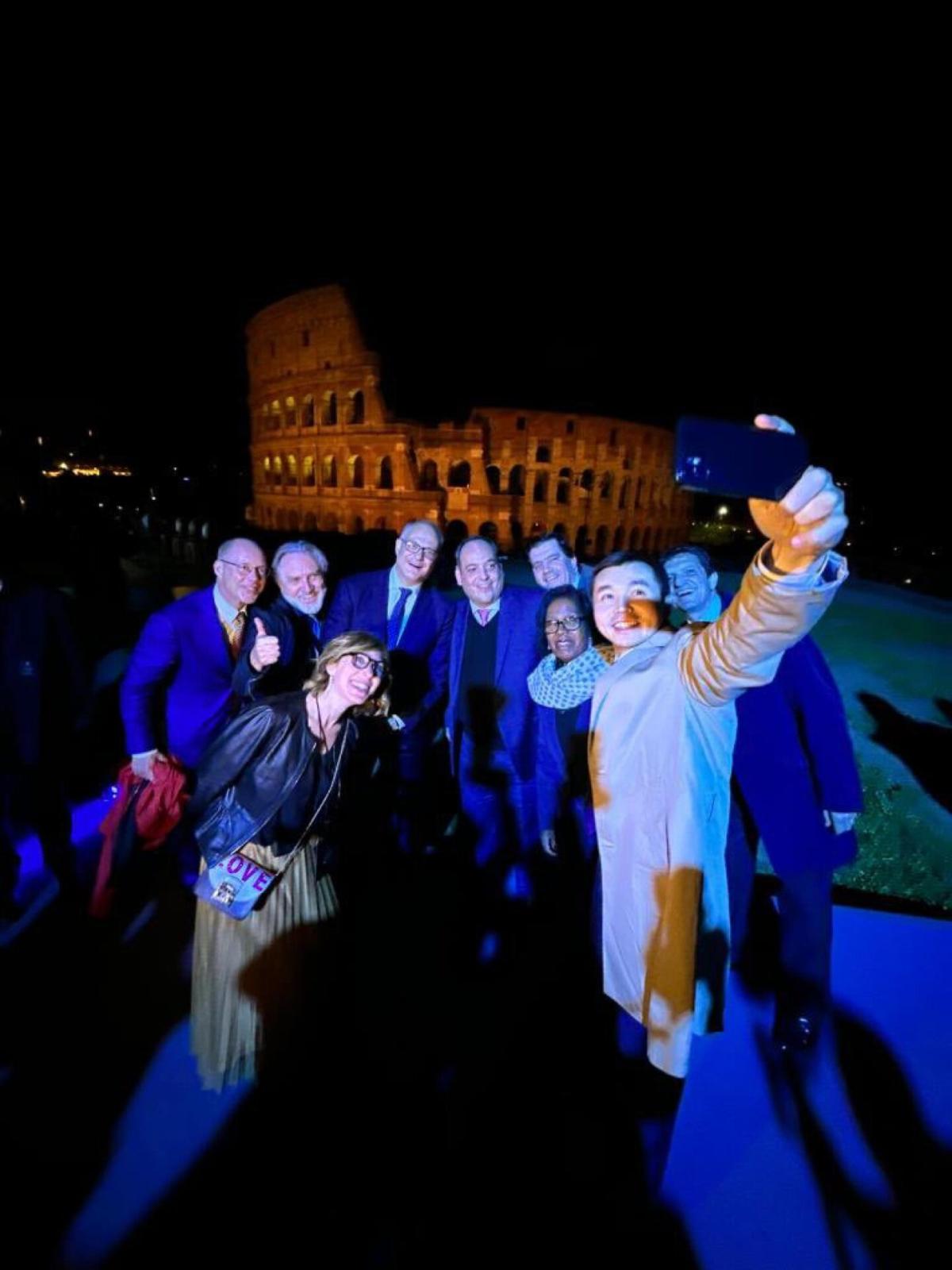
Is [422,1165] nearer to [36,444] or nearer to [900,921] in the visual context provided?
[900,921]

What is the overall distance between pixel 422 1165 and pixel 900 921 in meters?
3.13

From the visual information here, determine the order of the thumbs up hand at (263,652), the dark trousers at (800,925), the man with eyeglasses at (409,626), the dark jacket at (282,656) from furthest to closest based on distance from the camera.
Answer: the man with eyeglasses at (409,626), the dark jacket at (282,656), the thumbs up hand at (263,652), the dark trousers at (800,925)

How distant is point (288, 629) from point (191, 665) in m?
0.62

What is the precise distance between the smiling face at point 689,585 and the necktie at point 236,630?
8.71 feet

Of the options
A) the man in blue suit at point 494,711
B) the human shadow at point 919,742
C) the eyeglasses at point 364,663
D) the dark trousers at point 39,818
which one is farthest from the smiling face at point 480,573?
the human shadow at point 919,742

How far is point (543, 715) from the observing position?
131 inches

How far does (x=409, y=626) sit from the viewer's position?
4125 mm

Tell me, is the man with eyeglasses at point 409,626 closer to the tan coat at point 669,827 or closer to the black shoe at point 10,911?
the tan coat at point 669,827

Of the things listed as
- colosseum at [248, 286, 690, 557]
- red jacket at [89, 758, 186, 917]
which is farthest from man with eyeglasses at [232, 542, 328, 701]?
colosseum at [248, 286, 690, 557]

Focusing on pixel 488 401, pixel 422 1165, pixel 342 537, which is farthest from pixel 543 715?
pixel 488 401

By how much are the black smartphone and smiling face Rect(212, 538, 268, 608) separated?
2733 millimetres

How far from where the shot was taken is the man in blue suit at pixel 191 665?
10.4ft

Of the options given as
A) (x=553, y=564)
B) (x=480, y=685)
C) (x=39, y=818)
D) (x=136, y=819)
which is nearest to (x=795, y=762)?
(x=480, y=685)

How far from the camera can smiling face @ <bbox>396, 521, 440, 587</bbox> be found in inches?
153
